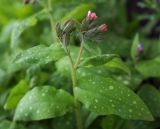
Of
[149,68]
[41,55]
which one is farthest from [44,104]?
[149,68]

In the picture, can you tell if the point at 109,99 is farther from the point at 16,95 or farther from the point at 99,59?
the point at 16,95

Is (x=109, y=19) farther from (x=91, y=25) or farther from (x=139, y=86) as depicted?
(x=91, y=25)

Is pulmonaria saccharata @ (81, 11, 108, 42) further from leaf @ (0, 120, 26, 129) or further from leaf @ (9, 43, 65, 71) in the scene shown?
leaf @ (0, 120, 26, 129)

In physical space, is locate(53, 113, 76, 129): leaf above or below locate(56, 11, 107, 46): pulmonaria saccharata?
below

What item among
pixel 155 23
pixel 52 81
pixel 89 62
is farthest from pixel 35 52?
→ pixel 155 23

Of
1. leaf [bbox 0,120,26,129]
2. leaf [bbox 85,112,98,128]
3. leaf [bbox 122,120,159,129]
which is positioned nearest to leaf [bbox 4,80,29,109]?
leaf [bbox 0,120,26,129]

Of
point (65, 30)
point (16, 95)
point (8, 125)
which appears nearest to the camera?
point (65, 30)

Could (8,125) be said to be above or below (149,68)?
above
